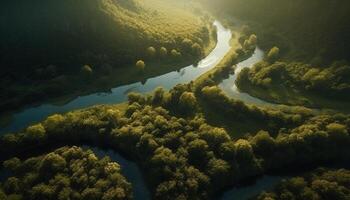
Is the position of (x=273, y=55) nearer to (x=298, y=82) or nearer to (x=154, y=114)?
(x=298, y=82)

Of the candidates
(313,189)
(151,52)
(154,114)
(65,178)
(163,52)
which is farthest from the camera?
(163,52)

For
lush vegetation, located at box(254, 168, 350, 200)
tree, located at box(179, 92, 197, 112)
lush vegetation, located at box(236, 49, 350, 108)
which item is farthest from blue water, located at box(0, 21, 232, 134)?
lush vegetation, located at box(254, 168, 350, 200)

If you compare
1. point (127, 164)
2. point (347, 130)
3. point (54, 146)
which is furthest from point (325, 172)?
point (54, 146)

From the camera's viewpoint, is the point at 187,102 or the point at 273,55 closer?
the point at 187,102

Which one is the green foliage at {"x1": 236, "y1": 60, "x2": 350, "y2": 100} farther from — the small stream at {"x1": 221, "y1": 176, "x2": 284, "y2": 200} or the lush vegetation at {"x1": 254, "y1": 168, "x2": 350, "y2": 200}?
the lush vegetation at {"x1": 254, "y1": 168, "x2": 350, "y2": 200}

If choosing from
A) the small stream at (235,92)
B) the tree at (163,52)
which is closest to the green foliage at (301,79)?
the small stream at (235,92)

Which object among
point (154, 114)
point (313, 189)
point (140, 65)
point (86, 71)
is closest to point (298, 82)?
point (140, 65)
